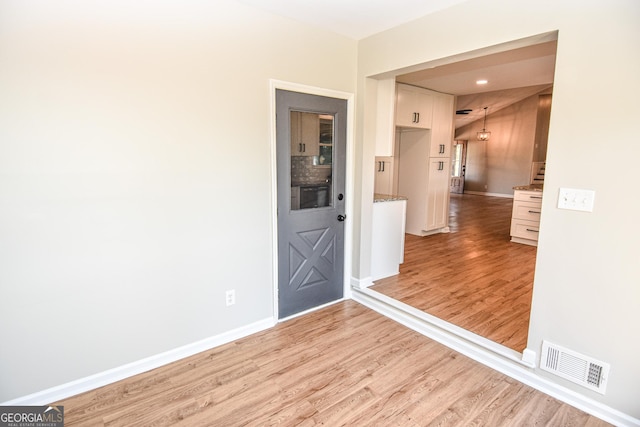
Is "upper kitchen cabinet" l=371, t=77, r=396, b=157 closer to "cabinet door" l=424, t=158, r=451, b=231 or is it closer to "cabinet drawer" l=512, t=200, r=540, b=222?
"cabinet door" l=424, t=158, r=451, b=231

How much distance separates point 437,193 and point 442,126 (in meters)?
1.18

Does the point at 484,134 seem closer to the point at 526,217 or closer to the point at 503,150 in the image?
the point at 503,150

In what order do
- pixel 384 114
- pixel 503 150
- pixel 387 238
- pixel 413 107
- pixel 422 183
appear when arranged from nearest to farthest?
pixel 384 114 → pixel 387 238 → pixel 413 107 → pixel 422 183 → pixel 503 150

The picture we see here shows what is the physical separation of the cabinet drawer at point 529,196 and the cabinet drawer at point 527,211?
5cm

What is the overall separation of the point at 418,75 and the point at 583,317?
3.54 meters

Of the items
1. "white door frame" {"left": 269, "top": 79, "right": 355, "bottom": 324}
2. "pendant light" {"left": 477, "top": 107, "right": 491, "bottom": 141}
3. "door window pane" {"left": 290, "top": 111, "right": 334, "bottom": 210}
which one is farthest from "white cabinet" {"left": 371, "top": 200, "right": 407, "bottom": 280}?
"pendant light" {"left": 477, "top": 107, "right": 491, "bottom": 141}

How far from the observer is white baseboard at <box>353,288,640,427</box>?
6.60ft

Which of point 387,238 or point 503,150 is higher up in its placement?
point 503,150

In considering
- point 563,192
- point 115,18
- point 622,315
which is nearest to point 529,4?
point 563,192

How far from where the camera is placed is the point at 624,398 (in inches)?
75.7

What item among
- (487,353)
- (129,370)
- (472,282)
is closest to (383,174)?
(472,282)

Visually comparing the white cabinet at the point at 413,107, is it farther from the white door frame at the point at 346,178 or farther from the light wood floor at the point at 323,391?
the light wood floor at the point at 323,391

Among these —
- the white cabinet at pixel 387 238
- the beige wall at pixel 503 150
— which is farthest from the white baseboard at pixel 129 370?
→ the beige wall at pixel 503 150

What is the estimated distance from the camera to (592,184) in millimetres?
1929
